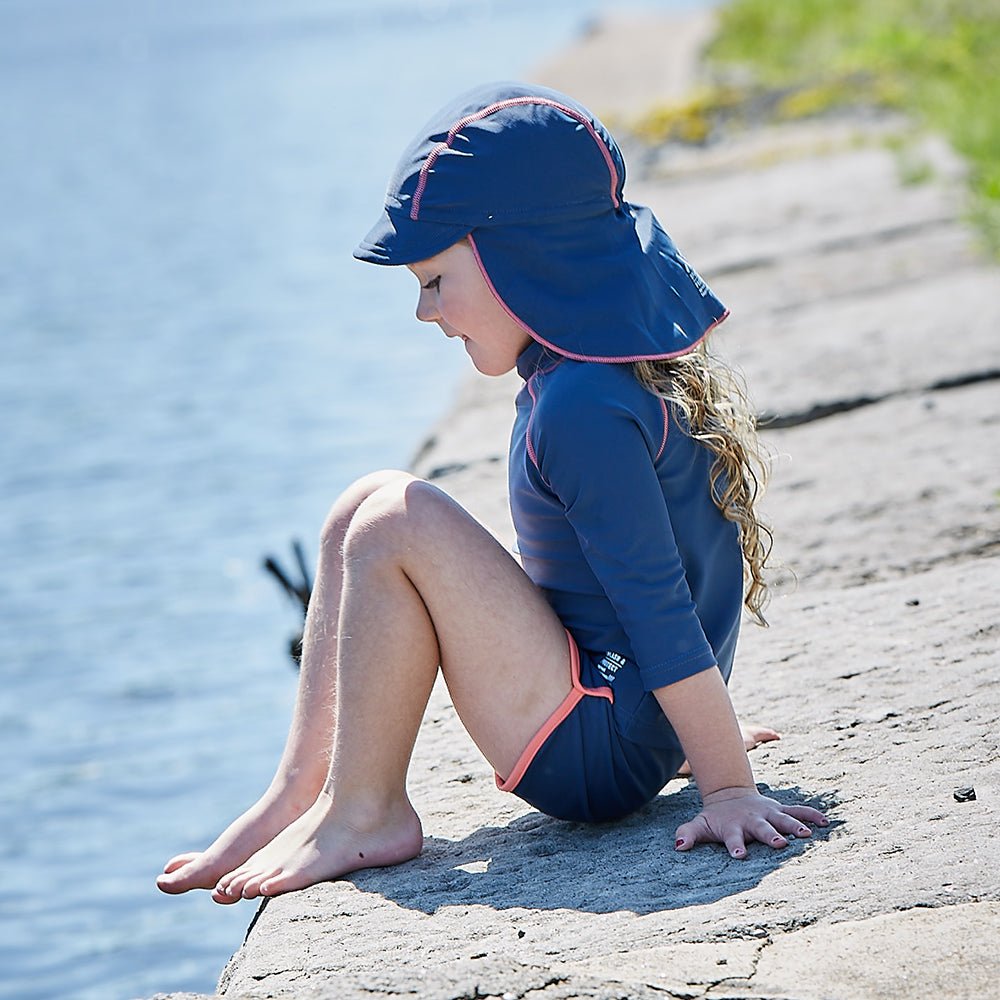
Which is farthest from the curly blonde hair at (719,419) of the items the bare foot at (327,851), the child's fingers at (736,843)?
the bare foot at (327,851)

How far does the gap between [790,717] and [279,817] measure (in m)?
0.87

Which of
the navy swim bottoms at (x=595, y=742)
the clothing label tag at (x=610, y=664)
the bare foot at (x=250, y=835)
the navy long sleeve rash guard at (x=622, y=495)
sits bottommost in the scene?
the bare foot at (x=250, y=835)

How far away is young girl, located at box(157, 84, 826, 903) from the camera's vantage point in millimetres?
2271

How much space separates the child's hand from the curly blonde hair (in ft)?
1.21

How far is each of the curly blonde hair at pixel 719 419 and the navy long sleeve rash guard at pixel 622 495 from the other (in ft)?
0.07

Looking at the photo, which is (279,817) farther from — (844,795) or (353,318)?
(353,318)

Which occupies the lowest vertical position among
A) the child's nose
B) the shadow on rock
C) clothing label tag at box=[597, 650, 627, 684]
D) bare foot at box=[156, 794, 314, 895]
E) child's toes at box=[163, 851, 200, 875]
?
the shadow on rock

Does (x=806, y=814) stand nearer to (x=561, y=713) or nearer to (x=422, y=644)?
(x=561, y=713)

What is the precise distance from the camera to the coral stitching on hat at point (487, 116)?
230 cm

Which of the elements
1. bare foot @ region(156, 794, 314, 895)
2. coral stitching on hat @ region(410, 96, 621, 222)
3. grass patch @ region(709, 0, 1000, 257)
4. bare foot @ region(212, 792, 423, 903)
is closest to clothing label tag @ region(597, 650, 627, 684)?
bare foot @ region(212, 792, 423, 903)

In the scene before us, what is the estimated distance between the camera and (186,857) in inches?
104

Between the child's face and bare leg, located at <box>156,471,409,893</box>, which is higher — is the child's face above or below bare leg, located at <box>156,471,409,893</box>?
above

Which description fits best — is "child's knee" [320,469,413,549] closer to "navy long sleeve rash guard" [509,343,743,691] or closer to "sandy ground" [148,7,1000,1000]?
"navy long sleeve rash guard" [509,343,743,691]

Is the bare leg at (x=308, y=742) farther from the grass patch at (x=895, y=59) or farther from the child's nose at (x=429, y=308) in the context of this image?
the grass patch at (x=895, y=59)
